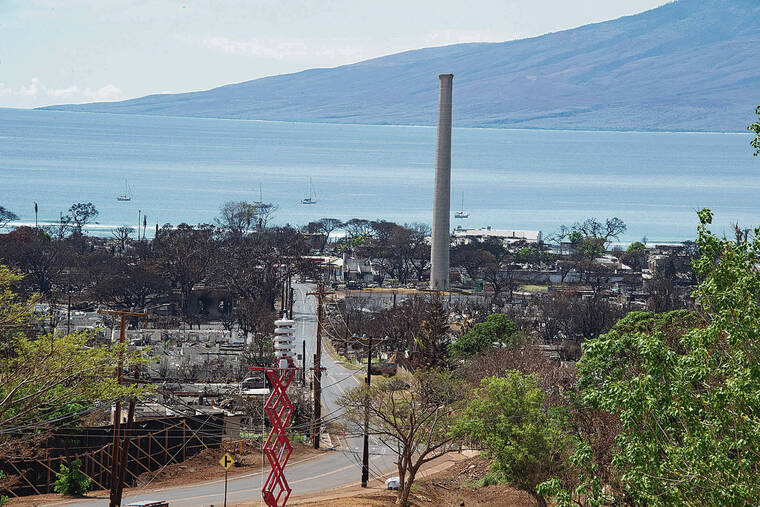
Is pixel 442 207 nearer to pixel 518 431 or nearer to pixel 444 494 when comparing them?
pixel 444 494

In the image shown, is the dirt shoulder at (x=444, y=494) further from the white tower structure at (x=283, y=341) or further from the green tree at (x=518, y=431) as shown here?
the white tower structure at (x=283, y=341)

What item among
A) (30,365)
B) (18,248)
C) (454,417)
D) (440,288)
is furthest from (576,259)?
(30,365)

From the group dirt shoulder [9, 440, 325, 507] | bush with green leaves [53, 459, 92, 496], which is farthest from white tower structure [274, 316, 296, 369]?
bush with green leaves [53, 459, 92, 496]

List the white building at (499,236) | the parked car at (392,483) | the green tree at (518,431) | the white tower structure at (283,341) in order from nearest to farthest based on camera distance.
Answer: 1. the white tower structure at (283,341)
2. the green tree at (518,431)
3. the parked car at (392,483)
4. the white building at (499,236)

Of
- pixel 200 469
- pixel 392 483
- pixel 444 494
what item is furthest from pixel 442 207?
pixel 444 494

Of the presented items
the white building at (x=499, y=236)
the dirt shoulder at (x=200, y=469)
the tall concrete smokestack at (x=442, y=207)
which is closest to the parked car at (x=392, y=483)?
the dirt shoulder at (x=200, y=469)

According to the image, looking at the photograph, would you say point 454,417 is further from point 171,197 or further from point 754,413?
point 171,197
